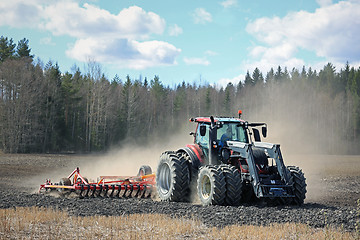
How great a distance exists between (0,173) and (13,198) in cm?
1144

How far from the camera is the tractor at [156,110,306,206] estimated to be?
11656mm

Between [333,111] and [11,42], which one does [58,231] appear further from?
[333,111]

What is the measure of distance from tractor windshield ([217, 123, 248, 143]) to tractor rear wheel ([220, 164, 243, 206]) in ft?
6.62

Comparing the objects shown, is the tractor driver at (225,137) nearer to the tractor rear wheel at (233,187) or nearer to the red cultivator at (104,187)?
the tractor rear wheel at (233,187)

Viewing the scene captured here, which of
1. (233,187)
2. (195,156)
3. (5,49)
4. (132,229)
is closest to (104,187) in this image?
(195,156)

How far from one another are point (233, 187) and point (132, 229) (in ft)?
12.1

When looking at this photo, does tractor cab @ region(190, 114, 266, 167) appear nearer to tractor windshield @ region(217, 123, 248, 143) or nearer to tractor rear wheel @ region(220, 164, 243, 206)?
tractor windshield @ region(217, 123, 248, 143)

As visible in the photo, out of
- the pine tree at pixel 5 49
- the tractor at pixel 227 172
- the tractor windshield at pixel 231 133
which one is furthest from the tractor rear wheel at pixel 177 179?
the pine tree at pixel 5 49

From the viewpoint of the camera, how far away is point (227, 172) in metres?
11.7

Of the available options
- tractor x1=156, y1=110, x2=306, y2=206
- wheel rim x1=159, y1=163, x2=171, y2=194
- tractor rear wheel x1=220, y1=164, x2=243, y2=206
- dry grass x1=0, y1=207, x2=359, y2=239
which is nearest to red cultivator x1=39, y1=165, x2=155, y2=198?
wheel rim x1=159, y1=163, x2=171, y2=194

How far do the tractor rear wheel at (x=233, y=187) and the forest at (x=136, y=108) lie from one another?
2343cm

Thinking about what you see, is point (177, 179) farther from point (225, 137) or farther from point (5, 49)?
point (5, 49)

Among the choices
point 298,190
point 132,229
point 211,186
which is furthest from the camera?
point 298,190

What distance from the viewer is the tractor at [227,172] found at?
459 inches
